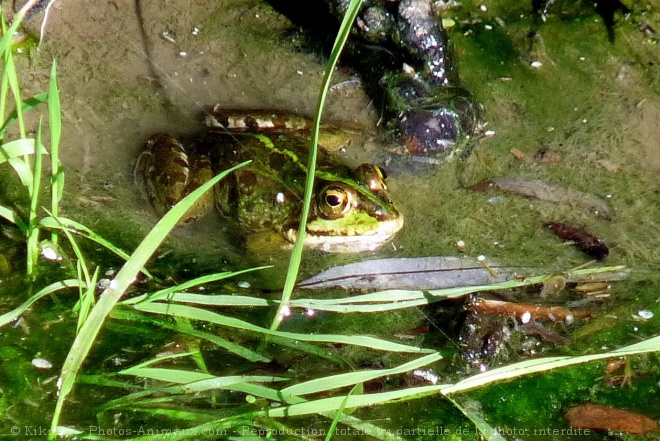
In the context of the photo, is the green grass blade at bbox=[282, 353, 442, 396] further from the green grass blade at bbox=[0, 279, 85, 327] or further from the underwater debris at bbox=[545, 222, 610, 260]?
the underwater debris at bbox=[545, 222, 610, 260]

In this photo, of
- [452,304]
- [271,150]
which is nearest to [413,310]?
[452,304]

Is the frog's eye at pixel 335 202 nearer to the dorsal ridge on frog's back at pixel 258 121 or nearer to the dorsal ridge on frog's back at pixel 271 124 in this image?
the dorsal ridge on frog's back at pixel 271 124

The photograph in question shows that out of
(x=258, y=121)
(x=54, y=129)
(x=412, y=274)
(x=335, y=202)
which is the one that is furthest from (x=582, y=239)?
(x=54, y=129)

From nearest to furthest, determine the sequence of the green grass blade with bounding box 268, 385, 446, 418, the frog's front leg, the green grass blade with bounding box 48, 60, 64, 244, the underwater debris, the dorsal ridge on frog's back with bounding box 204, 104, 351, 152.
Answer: the green grass blade with bounding box 268, 385, 446, 418 < the green grass blade with bounding box 48, 60, 64, 244 < the underwater debris < the frog's front leg < the dorsal ridge on frog's back with bounding box 204, 104, 351, 152

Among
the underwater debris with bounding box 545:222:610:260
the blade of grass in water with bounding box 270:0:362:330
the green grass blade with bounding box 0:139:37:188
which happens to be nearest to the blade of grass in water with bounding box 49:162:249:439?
the blade of grass in water with bounding box 270:0:362:330

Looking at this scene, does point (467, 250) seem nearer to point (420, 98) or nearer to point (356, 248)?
point (356, 248)

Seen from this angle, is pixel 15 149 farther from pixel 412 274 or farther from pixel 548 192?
pixel 548 192
